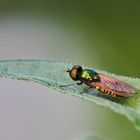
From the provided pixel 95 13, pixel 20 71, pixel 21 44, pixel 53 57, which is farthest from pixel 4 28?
pixel 20 71

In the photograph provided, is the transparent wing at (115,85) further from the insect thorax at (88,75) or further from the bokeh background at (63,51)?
the bokeh background at (63,51)

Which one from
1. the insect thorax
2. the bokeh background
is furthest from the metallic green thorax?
the bokeh background

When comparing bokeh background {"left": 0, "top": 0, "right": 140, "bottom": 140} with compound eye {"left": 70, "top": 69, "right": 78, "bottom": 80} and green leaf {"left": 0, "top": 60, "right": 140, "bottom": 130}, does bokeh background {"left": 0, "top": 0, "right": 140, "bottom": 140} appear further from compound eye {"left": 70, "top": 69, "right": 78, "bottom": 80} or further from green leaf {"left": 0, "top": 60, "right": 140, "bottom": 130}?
green leaf {"left": 0, "top": 60, "right": 140, "bottom": 130}

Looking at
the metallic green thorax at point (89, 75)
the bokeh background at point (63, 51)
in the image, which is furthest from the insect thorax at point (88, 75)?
the bokeh background at point (63, 51)

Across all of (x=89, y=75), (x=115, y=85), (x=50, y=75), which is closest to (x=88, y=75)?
(x=89, y=75)

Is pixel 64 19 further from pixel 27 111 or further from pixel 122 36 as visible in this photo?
pixel 27 111
